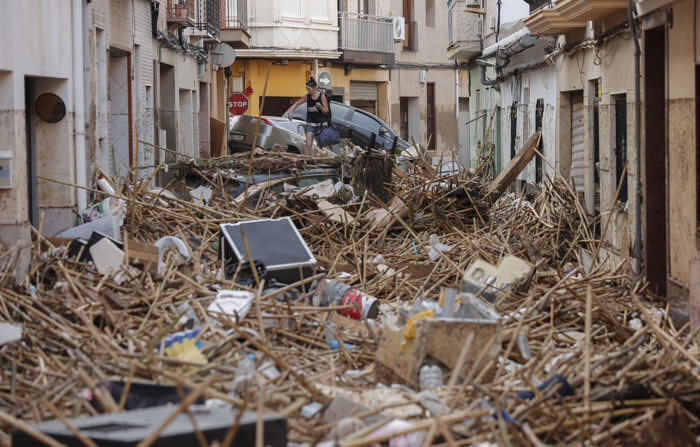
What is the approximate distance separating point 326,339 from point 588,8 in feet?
19.5

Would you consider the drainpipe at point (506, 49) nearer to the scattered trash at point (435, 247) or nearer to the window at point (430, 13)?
the scattered trash at point (435, 247)

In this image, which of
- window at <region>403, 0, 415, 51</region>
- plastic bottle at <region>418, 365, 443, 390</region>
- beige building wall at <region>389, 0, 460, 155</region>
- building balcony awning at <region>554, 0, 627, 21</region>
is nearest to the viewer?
plastic bottle at <region>418, 365, 443, 390</region>

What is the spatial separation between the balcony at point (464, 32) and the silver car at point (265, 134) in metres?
4.45

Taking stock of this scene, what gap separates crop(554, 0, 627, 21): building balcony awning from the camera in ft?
37.7

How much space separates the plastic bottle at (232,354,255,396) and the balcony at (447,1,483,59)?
19294mm

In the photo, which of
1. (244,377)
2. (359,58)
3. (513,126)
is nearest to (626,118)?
(244,377)

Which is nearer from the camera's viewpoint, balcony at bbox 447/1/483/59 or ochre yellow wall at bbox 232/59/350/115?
balcony at bbox 447/1/483/59

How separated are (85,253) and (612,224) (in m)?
5.88

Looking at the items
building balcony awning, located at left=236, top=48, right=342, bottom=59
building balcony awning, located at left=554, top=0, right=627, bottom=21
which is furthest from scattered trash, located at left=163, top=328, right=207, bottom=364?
building balcony awning, located at left=236, top=48, right=342, bottom=59

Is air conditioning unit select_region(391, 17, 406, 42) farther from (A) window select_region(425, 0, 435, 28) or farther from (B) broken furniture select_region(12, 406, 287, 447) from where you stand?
(B) broken furniture select_region(12, 406, 287, 447)

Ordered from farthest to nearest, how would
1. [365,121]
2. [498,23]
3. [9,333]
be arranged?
1. [365,121]
2. [498,23]
3. [9,333]

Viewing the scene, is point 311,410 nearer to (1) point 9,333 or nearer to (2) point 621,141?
(1) point 9,333

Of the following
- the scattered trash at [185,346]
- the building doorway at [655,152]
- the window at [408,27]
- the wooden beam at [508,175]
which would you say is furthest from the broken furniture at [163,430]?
the window at [408,27]

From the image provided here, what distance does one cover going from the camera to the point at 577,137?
1542 centimetres
